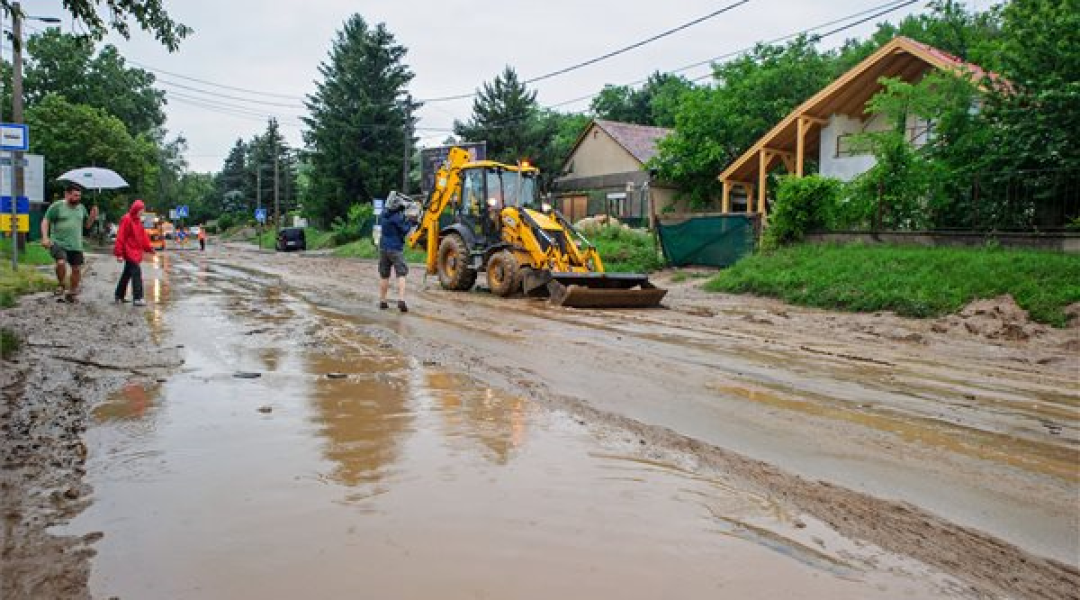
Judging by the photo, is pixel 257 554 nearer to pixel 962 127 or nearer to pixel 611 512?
pixel 611 512

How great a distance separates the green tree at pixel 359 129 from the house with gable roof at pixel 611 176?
11.1 meters

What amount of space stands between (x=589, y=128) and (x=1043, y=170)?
28.7 meters

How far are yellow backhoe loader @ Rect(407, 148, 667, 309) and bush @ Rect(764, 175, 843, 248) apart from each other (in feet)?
18.5

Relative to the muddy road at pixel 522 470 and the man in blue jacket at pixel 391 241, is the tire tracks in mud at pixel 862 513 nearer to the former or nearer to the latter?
the muddy road at pixel 522 470

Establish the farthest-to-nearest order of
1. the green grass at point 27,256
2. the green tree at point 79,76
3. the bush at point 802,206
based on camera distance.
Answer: the green tree at point 79,76 < the green grass at point 27,256 < the bush at point 802,206

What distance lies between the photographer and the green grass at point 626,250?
71.4 ft

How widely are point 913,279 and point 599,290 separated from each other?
231 inches

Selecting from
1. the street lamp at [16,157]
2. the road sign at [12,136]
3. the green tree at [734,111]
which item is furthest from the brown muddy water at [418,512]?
the green tree at [734,111]

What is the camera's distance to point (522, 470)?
4078 millimetres

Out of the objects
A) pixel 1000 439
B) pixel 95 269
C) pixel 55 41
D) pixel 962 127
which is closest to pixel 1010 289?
pixel 962 127

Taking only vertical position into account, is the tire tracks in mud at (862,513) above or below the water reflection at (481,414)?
below

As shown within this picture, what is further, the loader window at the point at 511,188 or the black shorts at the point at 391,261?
the loader window at the point at 511,188

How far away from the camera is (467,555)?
2.99 m

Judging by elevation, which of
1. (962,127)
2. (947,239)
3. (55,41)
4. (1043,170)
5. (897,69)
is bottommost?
(947,239)
